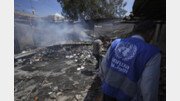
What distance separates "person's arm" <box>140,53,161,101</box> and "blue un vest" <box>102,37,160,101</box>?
5 centimetres

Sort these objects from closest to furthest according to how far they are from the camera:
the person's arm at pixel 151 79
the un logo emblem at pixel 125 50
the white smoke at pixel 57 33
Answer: the person's arm at pixel 151 79
the un logo emblem at pixel 125 50
the white smoke at pixel 57 33

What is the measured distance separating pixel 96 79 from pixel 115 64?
10.2 ft

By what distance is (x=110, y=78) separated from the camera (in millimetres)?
1229

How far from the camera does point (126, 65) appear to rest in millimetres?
1092

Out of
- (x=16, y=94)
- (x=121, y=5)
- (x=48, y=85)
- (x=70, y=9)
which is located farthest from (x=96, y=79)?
(x=121, y=5)

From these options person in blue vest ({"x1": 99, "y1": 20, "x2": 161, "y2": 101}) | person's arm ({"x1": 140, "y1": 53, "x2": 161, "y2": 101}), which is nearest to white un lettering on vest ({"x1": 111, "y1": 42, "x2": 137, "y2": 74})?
person in blue vest ({"x1": 99, "y1": 20, "x2": 161, "y2": 101})

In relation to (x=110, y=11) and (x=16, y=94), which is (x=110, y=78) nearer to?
(x=16, y=94)

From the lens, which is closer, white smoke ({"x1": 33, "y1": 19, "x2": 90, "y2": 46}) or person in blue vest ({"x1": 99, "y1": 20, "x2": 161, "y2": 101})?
person in blue vest ({"x1": 99, "y1": 20, "x2": 161, "y2": 101})

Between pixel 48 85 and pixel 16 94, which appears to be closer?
pixel 16 94

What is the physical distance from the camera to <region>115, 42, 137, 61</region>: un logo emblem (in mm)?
1070

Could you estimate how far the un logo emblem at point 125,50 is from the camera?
1070mm

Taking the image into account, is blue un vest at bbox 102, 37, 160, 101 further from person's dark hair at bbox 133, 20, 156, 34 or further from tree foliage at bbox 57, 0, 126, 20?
tree foliage at bbox 57, 0, 126, 20

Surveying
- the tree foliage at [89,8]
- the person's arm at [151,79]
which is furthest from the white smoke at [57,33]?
the person's arm at [151,79]

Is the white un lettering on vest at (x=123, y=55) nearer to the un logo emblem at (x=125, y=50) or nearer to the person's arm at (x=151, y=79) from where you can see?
the un logo emblem at (x=125, y=50)
